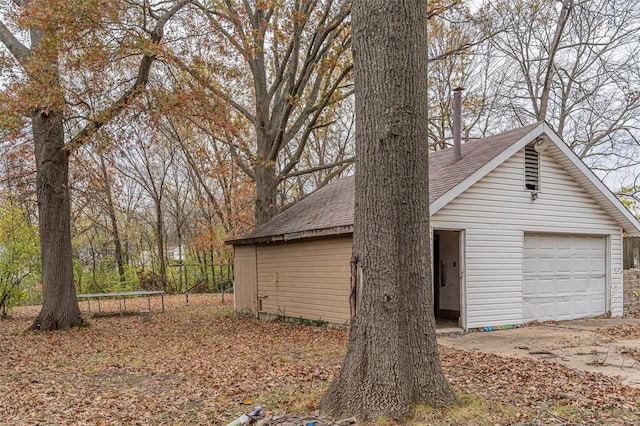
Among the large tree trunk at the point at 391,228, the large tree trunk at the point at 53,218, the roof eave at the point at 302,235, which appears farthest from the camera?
the large tree trunk at the point at 53,218

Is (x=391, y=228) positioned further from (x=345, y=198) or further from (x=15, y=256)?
(x=15, y=256)

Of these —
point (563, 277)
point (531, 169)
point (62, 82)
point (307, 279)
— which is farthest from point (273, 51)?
point (563, 277)

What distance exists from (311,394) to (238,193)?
19.5m

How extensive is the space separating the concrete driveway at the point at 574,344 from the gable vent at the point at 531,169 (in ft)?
10.4

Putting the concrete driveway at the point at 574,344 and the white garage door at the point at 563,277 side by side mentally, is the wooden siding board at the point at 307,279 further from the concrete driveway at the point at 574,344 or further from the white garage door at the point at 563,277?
the white garage door at the point at 563,277

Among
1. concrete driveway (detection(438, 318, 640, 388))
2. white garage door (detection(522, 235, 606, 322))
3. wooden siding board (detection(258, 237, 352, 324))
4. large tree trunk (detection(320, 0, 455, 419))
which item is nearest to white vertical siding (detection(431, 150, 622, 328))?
white garage door (detection(522, 235, 606, 322))

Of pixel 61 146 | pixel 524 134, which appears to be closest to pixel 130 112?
pixel 61 146

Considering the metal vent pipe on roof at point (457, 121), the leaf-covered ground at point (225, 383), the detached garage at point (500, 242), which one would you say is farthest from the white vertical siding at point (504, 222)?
the leaf-covered ground at point (225, 383)

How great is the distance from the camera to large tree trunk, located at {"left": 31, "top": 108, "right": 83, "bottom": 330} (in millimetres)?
11656

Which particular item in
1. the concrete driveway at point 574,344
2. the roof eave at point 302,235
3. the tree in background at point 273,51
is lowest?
the concrete driveway at point 574,344

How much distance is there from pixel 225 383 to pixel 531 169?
8.40 meters

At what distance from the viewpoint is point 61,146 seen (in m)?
11.9

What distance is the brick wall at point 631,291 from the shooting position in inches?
537

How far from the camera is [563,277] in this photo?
11.9 metres
